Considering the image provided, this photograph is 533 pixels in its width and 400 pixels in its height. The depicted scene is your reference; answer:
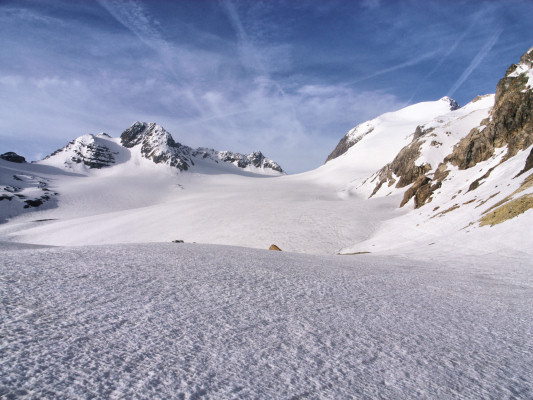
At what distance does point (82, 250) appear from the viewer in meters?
7.09

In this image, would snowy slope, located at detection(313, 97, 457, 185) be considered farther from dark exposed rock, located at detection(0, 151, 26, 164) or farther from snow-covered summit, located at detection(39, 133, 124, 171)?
dark exposed rock, located at detection(0, 151, 26, 164)

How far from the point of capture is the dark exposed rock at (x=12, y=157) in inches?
4055

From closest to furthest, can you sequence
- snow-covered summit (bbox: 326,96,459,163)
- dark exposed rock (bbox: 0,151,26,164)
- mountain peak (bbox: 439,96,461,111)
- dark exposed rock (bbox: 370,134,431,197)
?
dark exposed rock (bbox: 370,134,431,197) < dark exposed rock (bbox: 0,151,26,164) < snow-covered summit (bbox: 326,96,459,163) < mountain peak (bbox: 439,96,461,111)

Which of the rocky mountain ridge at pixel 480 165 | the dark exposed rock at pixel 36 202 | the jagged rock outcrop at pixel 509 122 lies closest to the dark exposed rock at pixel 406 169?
the rocky mountain ridge at pixel 480 165

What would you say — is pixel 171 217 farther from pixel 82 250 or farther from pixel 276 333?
pixel 276 333

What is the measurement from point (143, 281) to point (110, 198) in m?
84.1

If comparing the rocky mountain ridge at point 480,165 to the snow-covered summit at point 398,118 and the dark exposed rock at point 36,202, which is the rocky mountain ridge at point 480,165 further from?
the snow-covered summit at point 398,118

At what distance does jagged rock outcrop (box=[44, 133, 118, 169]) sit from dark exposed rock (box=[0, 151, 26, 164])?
13.9 metres

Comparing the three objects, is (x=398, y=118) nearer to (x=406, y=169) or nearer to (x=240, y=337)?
(x=406, y=169)

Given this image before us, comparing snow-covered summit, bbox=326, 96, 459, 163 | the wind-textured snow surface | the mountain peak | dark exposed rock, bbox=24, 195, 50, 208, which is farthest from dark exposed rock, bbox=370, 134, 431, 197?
the mountain peak

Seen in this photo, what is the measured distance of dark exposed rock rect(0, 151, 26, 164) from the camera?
10300 cm

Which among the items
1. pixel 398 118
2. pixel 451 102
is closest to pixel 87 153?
pixel 398 118

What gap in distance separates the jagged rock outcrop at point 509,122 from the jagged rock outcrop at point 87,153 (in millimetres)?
127464

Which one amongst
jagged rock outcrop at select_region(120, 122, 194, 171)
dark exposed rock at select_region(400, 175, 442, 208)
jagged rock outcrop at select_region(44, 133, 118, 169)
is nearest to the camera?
dark exposed rock at select_region(400, 175, 442, 208)
